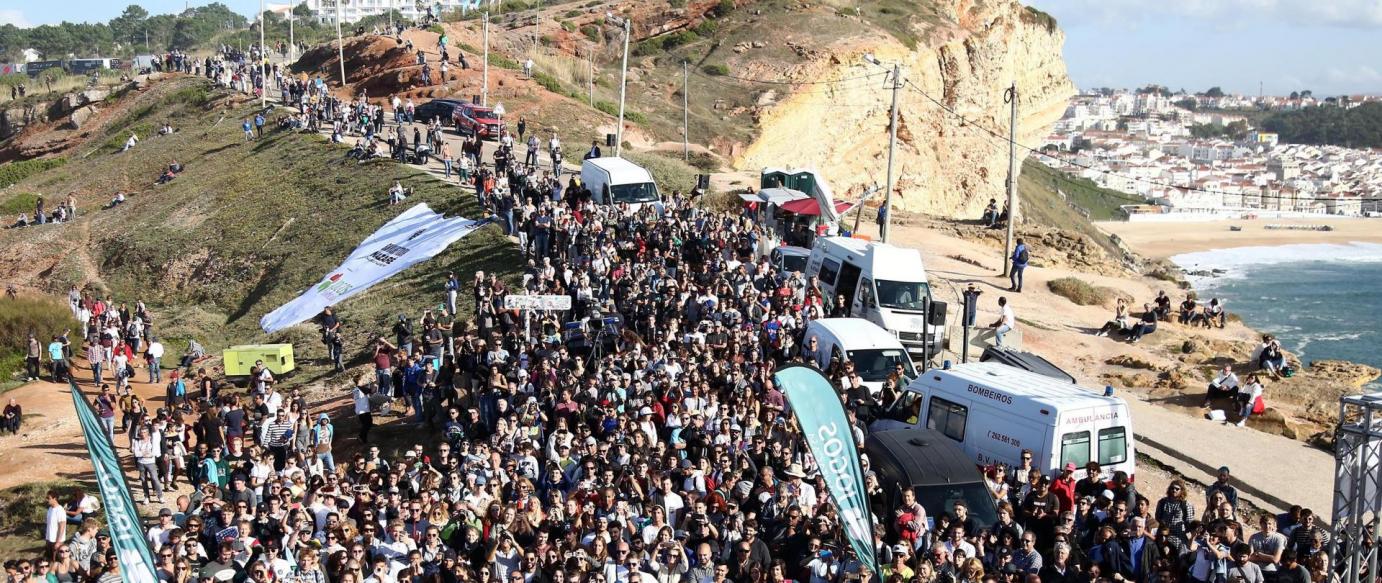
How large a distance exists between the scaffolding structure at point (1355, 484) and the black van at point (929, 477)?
3.34 m

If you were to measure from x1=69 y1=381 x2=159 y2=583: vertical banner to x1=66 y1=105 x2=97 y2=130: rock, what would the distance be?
229 ft

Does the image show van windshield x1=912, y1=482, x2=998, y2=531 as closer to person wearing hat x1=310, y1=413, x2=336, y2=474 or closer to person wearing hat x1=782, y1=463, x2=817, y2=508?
person wearing hat x1=782, y1=463, x2=817, y2=508

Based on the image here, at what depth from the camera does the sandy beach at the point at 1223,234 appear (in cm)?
11078

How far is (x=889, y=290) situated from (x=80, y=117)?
213 feet

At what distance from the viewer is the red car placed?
148 feet

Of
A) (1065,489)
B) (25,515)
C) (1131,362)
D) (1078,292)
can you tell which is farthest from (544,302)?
(1078,292)

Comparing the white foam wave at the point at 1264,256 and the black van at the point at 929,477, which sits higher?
the black van at the point at 929,477

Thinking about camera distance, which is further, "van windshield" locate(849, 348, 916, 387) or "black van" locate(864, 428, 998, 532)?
"van windshield" locate(849, 348, 916, 387)

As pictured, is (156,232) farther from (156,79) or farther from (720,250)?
(156,79)

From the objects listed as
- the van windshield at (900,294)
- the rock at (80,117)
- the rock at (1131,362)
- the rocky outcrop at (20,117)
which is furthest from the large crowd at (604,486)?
the rocky outcrop at (20,117)

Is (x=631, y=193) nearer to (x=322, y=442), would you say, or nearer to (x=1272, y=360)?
(x=322, y=442)

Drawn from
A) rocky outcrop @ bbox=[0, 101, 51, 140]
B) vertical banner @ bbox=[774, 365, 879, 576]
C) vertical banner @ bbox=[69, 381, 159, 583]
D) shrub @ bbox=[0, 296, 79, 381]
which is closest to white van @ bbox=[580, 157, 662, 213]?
shrub @ bbox=[0, 296, 79, 381]

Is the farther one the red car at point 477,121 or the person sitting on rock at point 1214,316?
the red car at point 477,121

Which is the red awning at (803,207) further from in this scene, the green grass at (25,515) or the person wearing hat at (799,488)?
the green grass at (25,515)
